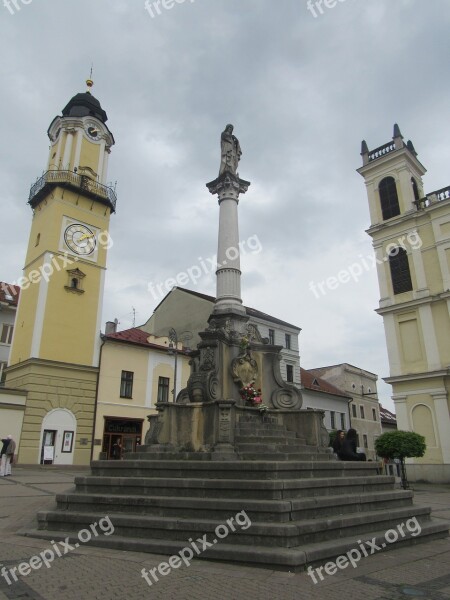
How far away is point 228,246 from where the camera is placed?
13.7 m

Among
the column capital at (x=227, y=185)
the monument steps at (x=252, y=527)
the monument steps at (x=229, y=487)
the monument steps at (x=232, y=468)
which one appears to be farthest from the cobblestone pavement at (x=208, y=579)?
the column capital at (x=227, y=185)

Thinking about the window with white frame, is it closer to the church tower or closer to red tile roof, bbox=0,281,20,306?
red tile roof, bbox=0,281,20,306

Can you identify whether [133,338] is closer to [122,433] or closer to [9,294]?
[122,433]

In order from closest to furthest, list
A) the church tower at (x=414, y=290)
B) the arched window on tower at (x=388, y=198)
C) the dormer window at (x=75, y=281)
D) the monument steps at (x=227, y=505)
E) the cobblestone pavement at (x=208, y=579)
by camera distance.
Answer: the cobblestone pavement at (x=208, y=579)
the monument steps at (x=227, y=505)
the church tower at (x=414, y=290)
the dormer window at (x=75, y=281)
the arched window on tower at (x=388, y=198)

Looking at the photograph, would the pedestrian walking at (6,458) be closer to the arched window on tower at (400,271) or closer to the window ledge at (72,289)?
the window ledge at (72,289)

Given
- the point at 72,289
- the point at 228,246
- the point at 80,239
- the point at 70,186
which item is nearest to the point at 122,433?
the point at 72,289

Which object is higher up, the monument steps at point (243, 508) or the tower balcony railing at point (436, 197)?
the tower balcony railing at point (436, 197)

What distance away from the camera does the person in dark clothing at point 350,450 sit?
10266 mm

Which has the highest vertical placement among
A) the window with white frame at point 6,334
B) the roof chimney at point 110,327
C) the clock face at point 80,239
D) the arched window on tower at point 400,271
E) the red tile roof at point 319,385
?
the clock face at point 80,239

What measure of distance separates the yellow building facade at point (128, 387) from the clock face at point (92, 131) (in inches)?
612

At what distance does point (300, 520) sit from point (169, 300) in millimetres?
38654

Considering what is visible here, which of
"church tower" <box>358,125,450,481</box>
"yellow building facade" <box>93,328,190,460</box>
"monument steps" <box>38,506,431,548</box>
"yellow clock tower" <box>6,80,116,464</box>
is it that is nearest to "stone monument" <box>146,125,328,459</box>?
"monument steps" <box>38,506,431,548</box>

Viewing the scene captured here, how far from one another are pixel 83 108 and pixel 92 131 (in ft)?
8.24

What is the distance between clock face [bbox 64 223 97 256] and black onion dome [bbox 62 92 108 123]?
10299 millimetres
